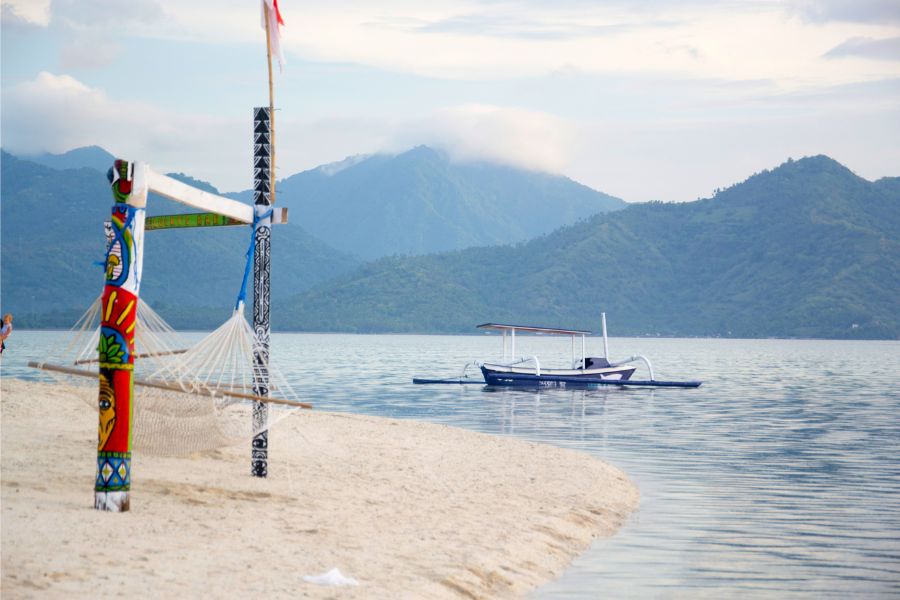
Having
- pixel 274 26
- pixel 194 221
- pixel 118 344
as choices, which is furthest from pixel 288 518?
pixel 274 26

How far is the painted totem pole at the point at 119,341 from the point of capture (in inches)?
438

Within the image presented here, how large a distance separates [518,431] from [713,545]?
16166 millimetres

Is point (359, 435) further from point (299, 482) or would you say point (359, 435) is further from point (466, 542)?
Answer: point (466, 542)

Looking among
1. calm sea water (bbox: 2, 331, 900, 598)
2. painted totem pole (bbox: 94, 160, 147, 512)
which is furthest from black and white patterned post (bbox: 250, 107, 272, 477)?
calm sea water (bbox: 2, 331, 900, 598)

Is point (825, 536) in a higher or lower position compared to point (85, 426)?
lower

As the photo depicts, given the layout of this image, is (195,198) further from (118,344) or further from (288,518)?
(288,518)

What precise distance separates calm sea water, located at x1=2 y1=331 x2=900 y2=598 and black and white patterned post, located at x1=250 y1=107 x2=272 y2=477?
4.73 metres

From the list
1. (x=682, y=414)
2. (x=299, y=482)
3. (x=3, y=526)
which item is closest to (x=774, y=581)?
(x=299, y=482)

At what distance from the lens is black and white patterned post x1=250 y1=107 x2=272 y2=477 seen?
14.2 metres

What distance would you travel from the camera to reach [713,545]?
13.7m

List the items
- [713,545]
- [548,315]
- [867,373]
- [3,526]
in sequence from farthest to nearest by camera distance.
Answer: [548,315] → [867,373] → [713,545] → [3,526]

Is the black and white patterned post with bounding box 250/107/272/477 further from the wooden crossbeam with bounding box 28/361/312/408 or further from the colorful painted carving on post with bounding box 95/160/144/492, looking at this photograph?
the colorful painted carving on post with bounding box 95/160/144/492

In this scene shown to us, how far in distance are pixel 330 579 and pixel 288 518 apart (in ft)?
7.96

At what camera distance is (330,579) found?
9.78m
